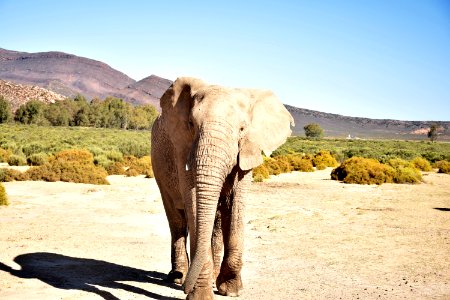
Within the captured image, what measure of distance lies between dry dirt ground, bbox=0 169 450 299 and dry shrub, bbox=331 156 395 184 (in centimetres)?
538

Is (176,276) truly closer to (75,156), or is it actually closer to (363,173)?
(363,173)

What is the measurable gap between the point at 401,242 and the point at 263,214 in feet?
15.1

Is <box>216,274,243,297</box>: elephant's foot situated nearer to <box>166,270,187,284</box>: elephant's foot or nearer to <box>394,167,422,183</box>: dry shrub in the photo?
<box>166,270,187,284</box>: elephant's foot

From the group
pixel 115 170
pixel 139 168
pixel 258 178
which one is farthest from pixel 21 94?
pixel 258 178

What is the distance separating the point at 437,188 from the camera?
22.8m

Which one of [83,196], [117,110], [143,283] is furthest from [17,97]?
[143,283]

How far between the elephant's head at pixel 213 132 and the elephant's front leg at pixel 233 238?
0.41 metres

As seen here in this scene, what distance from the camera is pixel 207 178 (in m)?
5.27

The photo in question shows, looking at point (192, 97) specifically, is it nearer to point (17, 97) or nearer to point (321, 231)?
point (321, 231)

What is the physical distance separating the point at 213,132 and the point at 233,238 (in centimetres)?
164

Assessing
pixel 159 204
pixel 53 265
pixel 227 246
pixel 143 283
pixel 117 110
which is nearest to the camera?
pixel 227 246

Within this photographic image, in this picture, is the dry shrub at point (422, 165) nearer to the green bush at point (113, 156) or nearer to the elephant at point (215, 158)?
the green bush at point (113, 156)

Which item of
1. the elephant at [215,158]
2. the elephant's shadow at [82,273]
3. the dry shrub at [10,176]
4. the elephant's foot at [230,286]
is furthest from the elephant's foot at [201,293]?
the dry shrub at [10,176]

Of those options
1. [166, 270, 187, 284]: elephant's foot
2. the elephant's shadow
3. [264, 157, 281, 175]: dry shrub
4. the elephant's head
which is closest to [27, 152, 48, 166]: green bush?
[264, 157, 281, 175]: dry shrub
